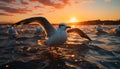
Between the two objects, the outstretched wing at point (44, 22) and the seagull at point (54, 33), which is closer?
the outstretched wing at point (44, 22)

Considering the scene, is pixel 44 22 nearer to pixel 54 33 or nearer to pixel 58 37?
pixel 54 33

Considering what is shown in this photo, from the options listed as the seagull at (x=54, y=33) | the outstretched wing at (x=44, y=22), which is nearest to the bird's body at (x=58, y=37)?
the seagull at (x=54, y=33)

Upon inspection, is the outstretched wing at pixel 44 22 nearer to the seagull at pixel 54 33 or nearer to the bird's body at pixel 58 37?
the seagull at pixel 54 33

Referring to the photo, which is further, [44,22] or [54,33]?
[54,33]

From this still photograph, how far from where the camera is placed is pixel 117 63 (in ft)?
24.4

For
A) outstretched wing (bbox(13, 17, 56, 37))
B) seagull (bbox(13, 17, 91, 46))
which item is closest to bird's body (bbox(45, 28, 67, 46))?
seagull (bbox(13, 17, 91, 46))

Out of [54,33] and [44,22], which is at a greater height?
[44,22]

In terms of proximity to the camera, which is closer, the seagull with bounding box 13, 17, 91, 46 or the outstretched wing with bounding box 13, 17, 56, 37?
the outstretched wing with bounding box 13, 17, 56, 37

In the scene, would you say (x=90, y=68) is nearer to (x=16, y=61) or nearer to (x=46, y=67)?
(x=46, y=67)

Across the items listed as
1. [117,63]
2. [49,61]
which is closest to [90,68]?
[117,63]

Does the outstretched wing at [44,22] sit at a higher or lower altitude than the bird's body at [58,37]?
higher

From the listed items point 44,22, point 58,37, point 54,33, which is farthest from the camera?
point 54,33

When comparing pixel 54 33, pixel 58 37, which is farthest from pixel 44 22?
pixel 58 37

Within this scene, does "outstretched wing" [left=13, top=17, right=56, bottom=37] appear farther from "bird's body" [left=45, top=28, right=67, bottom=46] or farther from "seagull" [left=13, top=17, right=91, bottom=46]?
"bird's body" [left=45, top=28, right=67, bottom=46]
